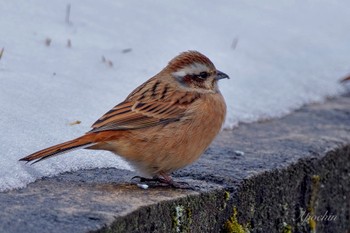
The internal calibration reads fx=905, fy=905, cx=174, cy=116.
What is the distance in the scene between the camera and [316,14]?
9.98m

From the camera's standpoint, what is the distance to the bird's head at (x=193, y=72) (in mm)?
5488

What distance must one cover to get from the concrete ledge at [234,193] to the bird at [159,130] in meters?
0.15

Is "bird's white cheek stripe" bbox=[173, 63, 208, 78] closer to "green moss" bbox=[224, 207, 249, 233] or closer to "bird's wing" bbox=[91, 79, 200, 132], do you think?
"bird's wing" bbox=[91, 79, 200, 132]

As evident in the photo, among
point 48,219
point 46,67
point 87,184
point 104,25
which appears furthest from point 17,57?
point 48,219

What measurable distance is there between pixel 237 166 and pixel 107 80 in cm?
161

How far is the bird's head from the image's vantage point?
5488mm

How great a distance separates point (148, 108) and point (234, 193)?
0.71m

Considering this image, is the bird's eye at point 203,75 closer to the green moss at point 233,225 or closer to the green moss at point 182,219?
the green moss at point 233,225

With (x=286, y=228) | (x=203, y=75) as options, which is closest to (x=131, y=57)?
(x=203, y=75)

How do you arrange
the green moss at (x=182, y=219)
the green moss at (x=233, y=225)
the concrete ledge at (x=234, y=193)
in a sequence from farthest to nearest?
1. the green moss at (x=233, y=225)
2. the green moss at (x=182, y=219)
3. the concrete ledge at (x=234, y=193)

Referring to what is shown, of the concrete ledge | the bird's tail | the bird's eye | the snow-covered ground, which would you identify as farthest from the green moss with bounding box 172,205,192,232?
the bird's eye

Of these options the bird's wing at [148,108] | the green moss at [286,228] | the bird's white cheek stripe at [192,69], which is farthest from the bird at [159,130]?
the green moss at [286,228]

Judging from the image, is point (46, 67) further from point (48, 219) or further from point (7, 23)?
point (48, 219)

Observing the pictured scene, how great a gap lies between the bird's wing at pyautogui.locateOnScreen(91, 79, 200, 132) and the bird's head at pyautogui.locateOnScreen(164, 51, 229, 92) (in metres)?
0.11
